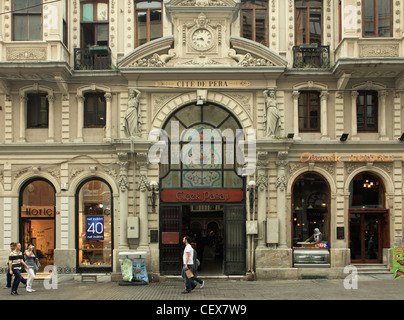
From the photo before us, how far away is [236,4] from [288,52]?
3.14 metres

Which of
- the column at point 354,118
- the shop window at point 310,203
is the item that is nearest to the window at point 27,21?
the shop window at point 310,203

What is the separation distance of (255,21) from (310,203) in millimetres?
8596

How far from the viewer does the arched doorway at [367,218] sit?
20328mm

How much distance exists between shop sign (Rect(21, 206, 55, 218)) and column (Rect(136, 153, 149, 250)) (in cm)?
410

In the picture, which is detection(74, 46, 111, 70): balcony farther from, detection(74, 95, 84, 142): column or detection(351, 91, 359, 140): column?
detection(351, 91, 359, 140): column

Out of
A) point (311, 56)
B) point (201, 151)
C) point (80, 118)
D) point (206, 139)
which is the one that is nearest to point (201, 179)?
point (201, 151)

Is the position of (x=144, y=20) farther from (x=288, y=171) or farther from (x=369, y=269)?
(x=369, y=269)

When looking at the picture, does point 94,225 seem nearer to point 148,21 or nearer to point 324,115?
point 148,21

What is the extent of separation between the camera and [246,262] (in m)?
19.8

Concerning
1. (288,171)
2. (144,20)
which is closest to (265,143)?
(288,171)

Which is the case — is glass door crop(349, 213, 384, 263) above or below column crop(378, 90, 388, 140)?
below

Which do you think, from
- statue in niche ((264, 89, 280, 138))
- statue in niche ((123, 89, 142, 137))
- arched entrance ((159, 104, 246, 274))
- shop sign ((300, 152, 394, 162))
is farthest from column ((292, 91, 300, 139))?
Result: statue in niche ((123, 89, 142, 137))

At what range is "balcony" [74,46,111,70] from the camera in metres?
20.4

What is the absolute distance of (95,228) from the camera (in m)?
20.3
